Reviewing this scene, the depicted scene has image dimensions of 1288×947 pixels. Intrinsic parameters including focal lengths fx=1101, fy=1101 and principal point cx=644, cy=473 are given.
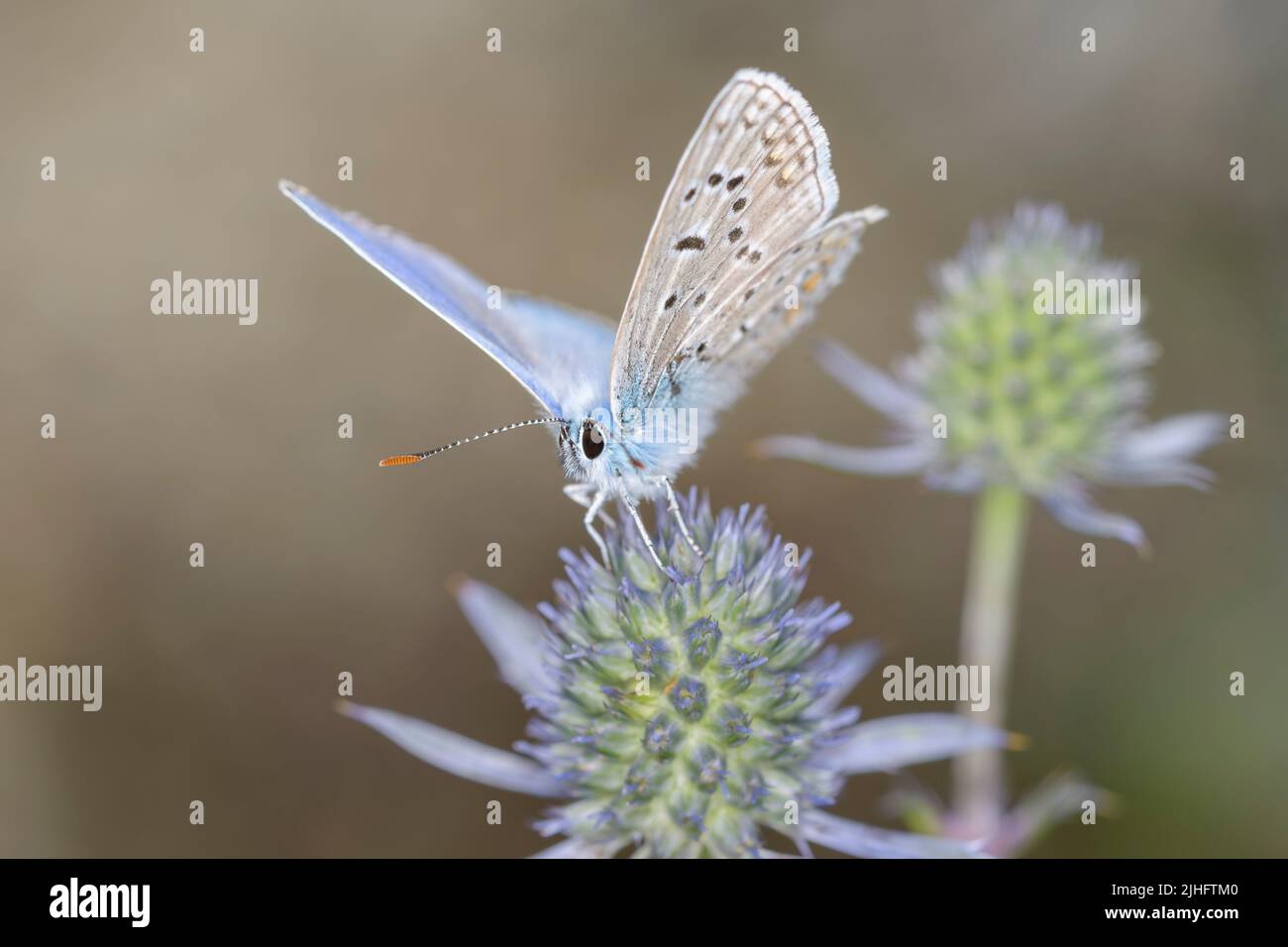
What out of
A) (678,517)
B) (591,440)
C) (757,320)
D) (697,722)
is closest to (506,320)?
(591,440)

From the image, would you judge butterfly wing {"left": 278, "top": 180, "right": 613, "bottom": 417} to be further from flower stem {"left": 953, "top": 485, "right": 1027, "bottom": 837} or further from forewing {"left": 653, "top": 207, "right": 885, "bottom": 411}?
flower stem {"left": 953, "top": 485, "right": 1027, "bottom": 837}

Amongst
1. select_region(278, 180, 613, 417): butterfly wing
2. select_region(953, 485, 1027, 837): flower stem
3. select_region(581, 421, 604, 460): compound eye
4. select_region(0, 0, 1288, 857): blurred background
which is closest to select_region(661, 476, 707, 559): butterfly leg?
select_region(581, 421, 604, 460): compound eye

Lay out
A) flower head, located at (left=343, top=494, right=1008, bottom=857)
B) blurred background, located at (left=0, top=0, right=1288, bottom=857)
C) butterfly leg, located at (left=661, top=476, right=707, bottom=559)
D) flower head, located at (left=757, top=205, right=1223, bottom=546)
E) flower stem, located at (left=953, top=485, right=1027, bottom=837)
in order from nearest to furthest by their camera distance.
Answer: flower head, located at (left=343, top=494, right=1008, bottom=857)
butterfly leg, located at (left=661, top=476, right=707, bottom=559)
flower stem, located at (left=953, top=485, right=1027, bottom=837)
flower head, located at (left=757, top=205, right=1223, bottom=546)
blurred background, located at (left=0, top=0, right=1288, bottom=857)

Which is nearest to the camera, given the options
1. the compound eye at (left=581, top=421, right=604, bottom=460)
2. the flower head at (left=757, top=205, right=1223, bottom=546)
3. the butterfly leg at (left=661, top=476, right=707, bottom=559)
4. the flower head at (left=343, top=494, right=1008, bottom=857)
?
the flower head at (left=343, top=494, right=1008, bottom=857)

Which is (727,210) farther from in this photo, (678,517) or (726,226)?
(678,517)

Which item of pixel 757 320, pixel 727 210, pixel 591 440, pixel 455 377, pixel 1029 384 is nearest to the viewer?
pixel 727 210

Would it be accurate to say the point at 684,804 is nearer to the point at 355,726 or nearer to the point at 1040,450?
the point at 1040,450

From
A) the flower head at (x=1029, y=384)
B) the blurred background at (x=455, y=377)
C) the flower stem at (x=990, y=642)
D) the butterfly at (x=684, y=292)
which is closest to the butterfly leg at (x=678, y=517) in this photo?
the butterfly at (x=684, y=292)
